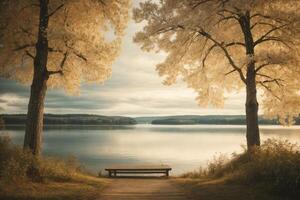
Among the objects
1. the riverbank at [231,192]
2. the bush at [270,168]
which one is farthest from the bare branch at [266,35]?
the riverbank at [231,192]

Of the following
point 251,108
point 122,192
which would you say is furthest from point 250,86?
point 122,192

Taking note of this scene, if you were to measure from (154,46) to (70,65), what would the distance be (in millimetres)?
4482

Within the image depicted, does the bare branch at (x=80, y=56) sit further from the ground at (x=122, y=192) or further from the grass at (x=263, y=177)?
the grass at (x=263, y=177)

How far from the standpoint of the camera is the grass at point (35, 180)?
12.7 metres

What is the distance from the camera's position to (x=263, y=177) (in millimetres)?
14117

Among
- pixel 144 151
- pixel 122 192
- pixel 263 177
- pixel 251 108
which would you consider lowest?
pixel 144 151

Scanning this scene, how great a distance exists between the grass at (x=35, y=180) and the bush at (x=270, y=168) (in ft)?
19.9

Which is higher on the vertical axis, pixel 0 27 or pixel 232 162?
pixel 0 27

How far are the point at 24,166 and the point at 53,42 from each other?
562 centimetres

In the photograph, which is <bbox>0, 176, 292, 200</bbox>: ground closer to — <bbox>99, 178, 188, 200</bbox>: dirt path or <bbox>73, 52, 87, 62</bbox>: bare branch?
<bbox>99, 178, 188, 200</bbox>: dirt path

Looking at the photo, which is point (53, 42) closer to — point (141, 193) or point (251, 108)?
point (141, 193)

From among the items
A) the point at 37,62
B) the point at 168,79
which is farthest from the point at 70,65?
the point at 168,79

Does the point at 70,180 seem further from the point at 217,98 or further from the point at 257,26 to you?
the point at 257,26

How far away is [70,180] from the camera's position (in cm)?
1661
